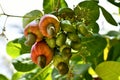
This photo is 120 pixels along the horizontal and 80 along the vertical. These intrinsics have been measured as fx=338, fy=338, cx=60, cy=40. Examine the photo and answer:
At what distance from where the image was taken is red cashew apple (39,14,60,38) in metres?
1.03

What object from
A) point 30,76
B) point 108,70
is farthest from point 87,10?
point 30,76

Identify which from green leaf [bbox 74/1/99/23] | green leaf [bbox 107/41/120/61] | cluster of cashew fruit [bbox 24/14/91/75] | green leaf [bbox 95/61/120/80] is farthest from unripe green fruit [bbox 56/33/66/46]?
green leaf [bbox 107/41/120/61]

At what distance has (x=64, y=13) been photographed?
1145 millimetres

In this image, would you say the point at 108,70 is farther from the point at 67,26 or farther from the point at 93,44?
the point at 67,26

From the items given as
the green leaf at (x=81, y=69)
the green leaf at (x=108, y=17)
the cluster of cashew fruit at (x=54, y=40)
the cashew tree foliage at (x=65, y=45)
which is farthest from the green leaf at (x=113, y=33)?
the cluster of cashew fruit at (x=54, y=40)

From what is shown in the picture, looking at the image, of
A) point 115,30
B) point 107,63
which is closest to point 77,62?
point 107,63

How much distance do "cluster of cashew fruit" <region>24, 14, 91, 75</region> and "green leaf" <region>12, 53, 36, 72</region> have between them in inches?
10.8

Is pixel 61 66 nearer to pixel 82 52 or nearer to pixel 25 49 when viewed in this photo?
pixel 82 52

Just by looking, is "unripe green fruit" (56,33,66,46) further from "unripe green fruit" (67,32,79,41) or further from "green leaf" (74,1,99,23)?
"green leaf" (74,1,99,23)

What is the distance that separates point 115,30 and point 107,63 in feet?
1.26

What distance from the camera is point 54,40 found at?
3.45 ft

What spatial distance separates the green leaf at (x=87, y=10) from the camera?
1.22m

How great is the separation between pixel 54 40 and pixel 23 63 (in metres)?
0.35

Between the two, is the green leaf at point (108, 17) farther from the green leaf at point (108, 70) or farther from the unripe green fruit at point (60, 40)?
the unripe green fruit at point (60, 40)
